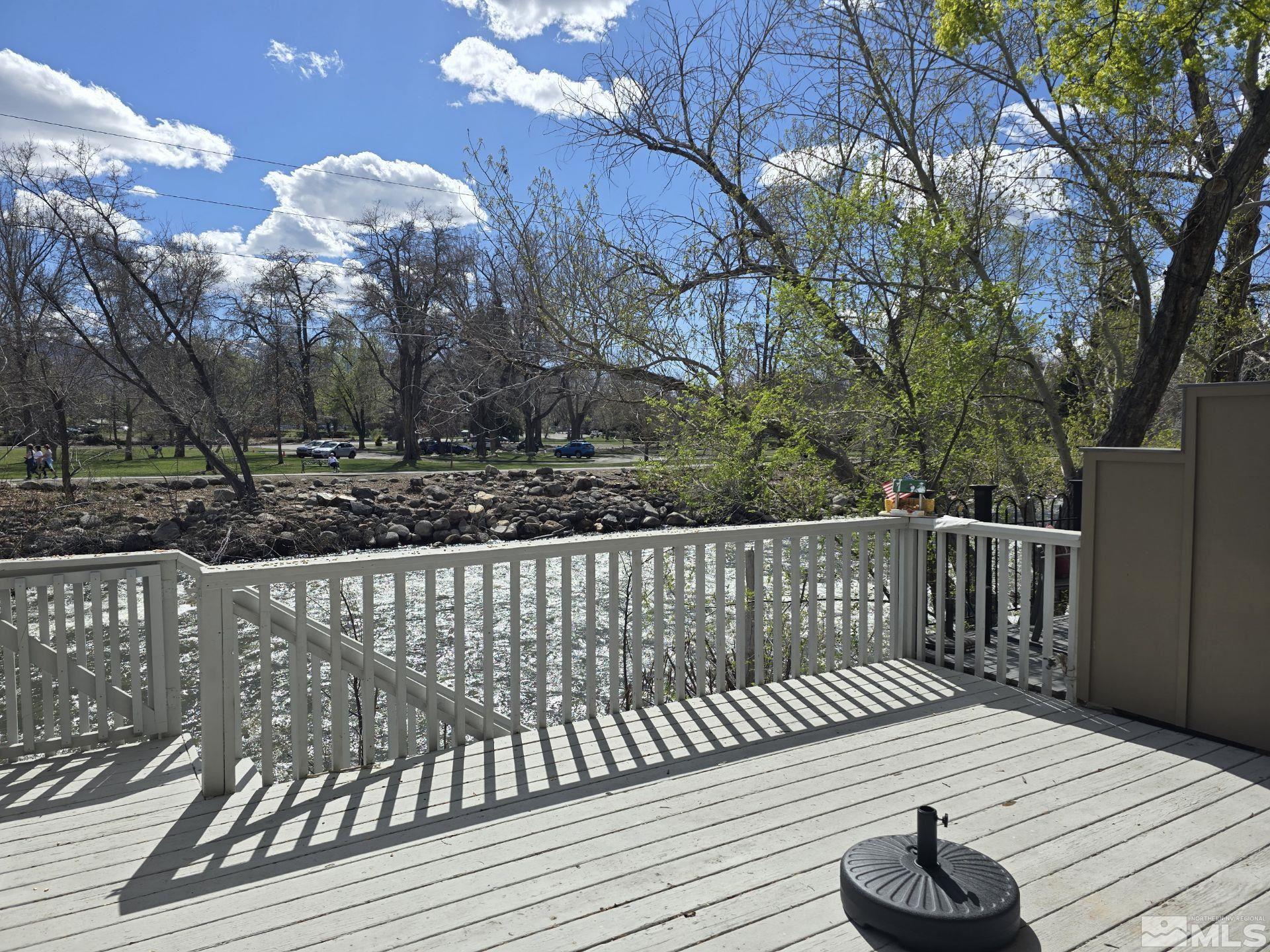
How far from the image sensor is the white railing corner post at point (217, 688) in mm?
2551

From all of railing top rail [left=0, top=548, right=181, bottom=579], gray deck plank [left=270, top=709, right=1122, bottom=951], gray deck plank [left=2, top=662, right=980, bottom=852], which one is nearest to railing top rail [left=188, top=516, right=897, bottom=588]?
railing top rail [left=0, top=548, right=181, bottom=579]

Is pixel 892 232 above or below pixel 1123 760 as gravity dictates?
above

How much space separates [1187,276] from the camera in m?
6.38

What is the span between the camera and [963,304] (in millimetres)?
5848

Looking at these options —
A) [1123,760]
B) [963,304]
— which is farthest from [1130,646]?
[963,304]

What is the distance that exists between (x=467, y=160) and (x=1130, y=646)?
6.42 meters

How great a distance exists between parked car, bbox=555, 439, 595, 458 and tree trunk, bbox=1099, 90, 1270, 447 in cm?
2471

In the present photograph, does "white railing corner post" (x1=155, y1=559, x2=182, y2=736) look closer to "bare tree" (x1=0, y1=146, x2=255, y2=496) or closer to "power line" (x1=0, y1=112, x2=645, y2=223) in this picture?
"power line" (x1=0, y1=112, x2=645, y2=223)

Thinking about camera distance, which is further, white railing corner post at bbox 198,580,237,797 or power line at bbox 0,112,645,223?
power line at bbox 0,112,645,223

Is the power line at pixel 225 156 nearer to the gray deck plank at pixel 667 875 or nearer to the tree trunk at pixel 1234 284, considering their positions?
the tree trunk at pixel 1234 284

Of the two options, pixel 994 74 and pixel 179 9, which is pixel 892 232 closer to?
pixel 994 74

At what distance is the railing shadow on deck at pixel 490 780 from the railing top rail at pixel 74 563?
1.11 m

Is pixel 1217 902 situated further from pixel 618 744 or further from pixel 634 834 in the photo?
pixel 618 744

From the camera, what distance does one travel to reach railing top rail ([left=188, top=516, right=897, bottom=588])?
2623 mm
